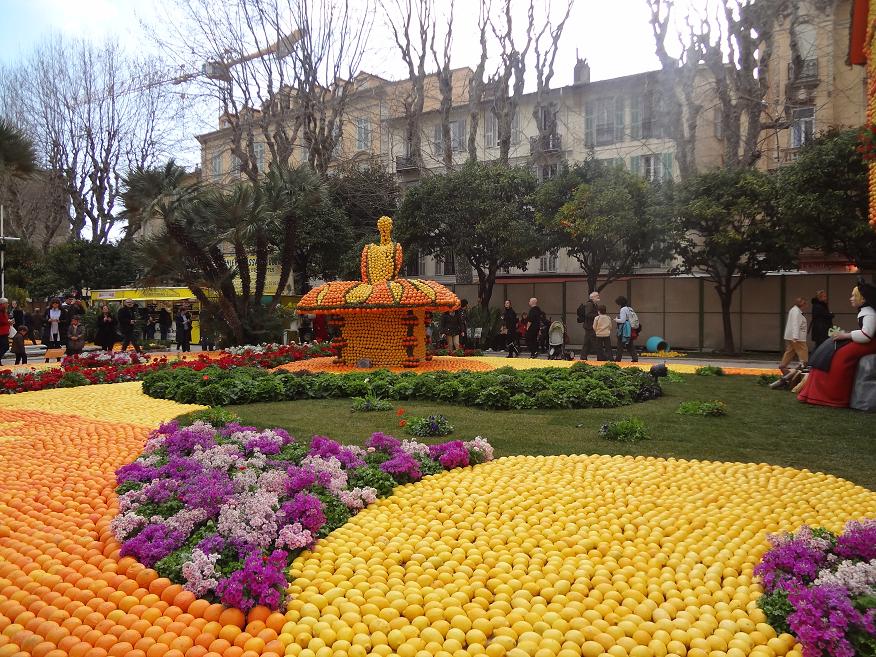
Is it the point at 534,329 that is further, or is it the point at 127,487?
the point at 534,329

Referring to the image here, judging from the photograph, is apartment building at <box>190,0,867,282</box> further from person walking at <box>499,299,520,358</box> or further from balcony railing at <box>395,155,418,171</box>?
person walking at <box>499,299,520,358</box>

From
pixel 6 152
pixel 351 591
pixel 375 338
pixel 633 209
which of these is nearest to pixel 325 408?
pixel 375 338

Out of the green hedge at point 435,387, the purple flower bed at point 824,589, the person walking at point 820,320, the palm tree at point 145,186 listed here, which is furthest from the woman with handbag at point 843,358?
the palm tree at point 145,186

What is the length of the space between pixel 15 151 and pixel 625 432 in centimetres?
1502

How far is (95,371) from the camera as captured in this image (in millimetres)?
12922

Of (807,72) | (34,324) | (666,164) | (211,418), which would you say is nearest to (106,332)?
(34,324)

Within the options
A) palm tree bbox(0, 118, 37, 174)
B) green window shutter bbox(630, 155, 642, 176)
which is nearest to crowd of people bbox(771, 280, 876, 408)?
palm tree bbox(0, 118, 37, 174)

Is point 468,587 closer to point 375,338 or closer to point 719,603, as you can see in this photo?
point 719,603

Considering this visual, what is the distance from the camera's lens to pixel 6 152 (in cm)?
1553

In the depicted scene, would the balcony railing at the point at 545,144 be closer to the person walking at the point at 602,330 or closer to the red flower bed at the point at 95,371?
the person walking at the point at 602,330

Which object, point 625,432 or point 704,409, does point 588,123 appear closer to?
point 704,409

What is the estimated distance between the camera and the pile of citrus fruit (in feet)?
9.88

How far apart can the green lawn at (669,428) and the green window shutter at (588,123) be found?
79.7 feet

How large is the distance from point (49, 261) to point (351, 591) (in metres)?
36.0
